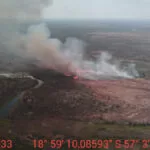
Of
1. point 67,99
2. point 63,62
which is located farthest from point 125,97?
point 63,62

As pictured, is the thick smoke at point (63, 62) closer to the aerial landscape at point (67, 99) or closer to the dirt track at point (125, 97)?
the aerial landscape at point (67, 99)

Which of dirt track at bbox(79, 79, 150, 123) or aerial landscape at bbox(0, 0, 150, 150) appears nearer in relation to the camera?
aerial landscape at bbox(0, 0, 150, 150)

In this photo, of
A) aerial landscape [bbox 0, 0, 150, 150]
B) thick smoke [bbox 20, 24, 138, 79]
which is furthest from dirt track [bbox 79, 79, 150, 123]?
thick smoke [bbox 20, 24, 138, 79]

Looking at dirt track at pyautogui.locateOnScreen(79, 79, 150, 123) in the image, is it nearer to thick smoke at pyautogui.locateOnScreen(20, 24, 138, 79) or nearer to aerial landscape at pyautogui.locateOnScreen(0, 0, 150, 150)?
aerial landscape at pyautogui.locateOnScreen(0, 0, 150, 150)

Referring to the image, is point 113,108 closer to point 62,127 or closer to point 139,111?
point 139,111

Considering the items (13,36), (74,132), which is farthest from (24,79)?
(13,36)

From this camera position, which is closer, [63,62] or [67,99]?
[67,99]

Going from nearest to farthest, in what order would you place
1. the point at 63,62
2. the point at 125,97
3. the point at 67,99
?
the point at 67,99 → the point at 125,97 → the point at 63,62

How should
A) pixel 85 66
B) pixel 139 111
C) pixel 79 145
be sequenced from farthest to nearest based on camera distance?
pixel 85 66 < pixel 139 111 < pixel 79 145

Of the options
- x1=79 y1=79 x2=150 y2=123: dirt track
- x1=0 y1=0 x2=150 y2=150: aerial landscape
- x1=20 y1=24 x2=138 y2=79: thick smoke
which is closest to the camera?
x1=0 y1=0 x2=150 y2=150: aerial landscape

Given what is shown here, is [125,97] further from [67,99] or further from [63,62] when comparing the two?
[63,62]

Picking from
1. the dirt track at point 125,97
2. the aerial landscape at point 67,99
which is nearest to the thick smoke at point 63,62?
the aerial landscape at point 67,99
